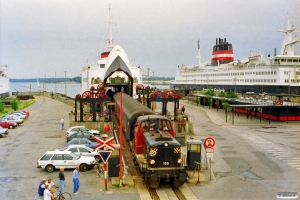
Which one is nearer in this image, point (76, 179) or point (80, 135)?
point (76, 179)

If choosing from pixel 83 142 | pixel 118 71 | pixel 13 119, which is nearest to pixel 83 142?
pixel 83 142

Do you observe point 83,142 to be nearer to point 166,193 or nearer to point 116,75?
point 166,193

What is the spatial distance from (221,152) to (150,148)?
1011 cm

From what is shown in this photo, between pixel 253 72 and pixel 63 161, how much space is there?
52695 mm

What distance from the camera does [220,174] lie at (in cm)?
1728

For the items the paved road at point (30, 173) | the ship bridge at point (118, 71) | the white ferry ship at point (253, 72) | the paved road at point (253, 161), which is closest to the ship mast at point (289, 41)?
the white ferry ship at point (253, 72)

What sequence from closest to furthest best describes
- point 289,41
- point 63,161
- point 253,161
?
point 63,161 → point 253,161 → point 289,41

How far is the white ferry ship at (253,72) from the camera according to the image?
56188mm

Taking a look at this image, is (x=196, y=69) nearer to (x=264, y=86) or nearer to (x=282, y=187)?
(x=264, y=86)

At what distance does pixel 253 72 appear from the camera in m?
63.9

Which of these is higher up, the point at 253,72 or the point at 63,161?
the point at 253,72

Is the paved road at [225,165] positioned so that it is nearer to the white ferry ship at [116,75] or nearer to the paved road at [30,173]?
the paved road at [30,173]

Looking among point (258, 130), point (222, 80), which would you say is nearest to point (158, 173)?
point (258, 130)

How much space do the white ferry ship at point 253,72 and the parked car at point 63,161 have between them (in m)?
45.8
